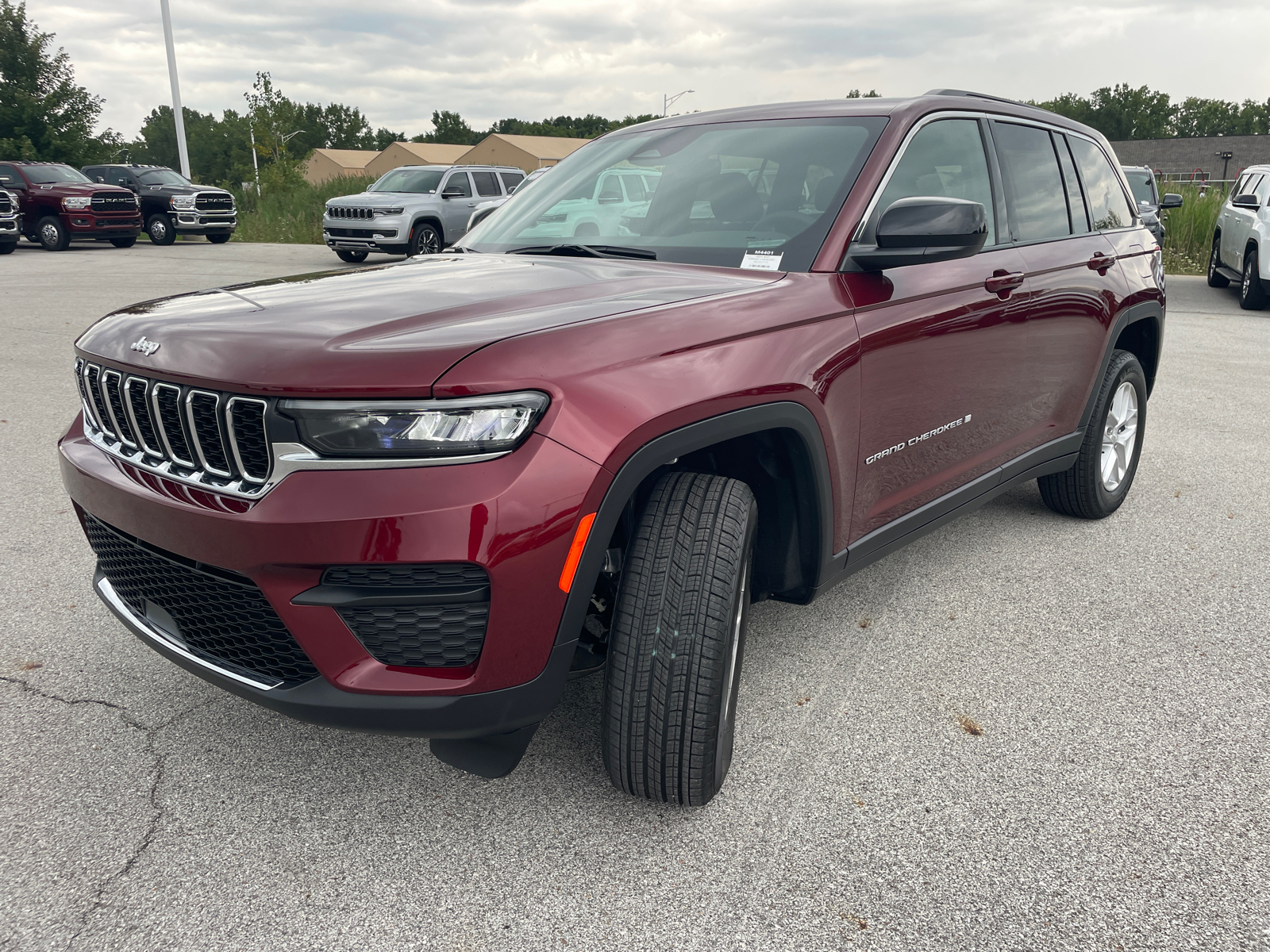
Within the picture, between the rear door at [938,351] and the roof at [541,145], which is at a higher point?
the roof at [541,145]

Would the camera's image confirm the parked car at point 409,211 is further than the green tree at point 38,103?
No

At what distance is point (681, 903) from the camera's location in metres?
2.05

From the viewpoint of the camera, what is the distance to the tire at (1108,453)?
420 cm

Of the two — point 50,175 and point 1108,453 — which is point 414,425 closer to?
point 1108,453

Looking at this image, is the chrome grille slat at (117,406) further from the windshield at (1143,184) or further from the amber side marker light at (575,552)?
the windshield at (1143,184)

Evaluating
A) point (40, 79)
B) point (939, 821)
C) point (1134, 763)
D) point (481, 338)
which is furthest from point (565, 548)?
point (40, 79)

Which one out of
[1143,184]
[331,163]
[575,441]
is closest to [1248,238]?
[1143,184]

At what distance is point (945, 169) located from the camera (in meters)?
3.19

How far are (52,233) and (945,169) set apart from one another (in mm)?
24368

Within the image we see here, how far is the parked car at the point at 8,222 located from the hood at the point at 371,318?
2217 cm

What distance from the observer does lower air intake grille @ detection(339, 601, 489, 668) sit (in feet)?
6.06

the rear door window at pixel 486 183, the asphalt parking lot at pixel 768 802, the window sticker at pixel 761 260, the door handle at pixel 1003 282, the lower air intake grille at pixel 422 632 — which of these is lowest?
the asphalt parking lot at pixel 768 802

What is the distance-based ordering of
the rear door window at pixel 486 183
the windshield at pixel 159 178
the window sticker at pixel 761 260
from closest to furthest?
the window sticker at pixel 761 260
the rear door window at pixel 486 183
the windshield at pixel 159 178

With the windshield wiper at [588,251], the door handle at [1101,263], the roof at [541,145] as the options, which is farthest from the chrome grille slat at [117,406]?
the roof at [541,145]
